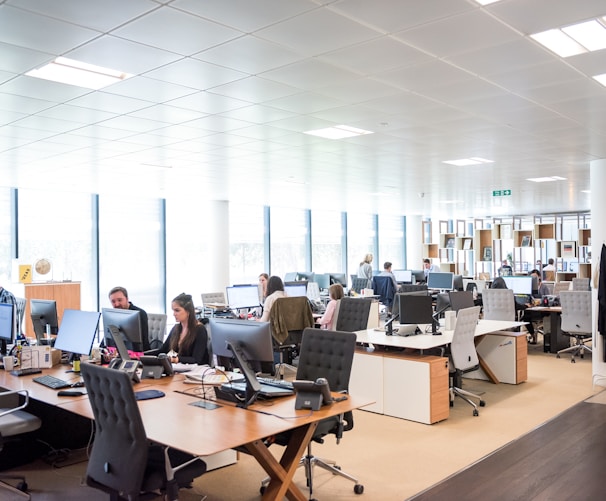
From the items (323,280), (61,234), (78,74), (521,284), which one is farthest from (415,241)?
(78,74)

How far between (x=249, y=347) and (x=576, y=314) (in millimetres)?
6801

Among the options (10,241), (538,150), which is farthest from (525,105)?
(10,241)

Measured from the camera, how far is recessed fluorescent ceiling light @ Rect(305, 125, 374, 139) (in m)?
6.38

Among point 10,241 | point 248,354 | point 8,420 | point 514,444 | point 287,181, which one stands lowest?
point 514,444

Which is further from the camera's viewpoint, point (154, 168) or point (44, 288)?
point (44, 288)

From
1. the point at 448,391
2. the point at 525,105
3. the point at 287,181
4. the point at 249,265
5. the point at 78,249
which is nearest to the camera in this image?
the point at 525,105

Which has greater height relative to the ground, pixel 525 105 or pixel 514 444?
pixel 525 105

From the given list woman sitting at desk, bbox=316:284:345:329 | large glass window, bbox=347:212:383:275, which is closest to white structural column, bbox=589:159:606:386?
woman sitting at desk, bbox=316:284:345:329

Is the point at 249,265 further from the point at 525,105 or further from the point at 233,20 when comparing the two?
the point at 233,20

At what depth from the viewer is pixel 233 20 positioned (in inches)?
133

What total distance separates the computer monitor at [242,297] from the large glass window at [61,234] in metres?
3.49

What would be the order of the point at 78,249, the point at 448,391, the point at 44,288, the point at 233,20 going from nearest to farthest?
the point at 233,20, the point at 448,391, the point at 44,288, the point at 78,249

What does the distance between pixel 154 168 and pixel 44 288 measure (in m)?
2.85

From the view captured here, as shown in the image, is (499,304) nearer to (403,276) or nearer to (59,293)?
(403,276)
